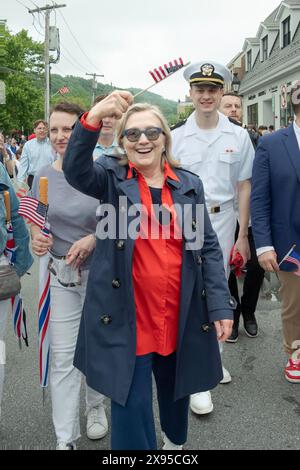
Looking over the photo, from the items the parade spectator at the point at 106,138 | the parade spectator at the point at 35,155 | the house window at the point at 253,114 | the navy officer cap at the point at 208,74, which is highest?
the house window at the point at 253,114

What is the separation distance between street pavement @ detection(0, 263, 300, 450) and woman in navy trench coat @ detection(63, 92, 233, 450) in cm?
77

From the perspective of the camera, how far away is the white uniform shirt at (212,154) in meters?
3.48

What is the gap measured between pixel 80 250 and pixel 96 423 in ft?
3.65

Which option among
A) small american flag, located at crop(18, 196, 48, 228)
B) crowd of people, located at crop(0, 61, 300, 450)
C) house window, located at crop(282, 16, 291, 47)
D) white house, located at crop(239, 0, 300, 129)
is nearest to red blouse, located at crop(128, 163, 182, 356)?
crowd of people, located at crop(0, 61, 300, 450)

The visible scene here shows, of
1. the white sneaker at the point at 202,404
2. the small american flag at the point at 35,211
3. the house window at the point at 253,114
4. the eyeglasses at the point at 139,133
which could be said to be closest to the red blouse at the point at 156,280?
the eyeglasses at the point at 139,133

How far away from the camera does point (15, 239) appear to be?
9.49ft

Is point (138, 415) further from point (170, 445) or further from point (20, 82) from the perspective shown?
point (20, 82)

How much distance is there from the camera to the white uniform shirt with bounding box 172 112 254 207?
3484 mm

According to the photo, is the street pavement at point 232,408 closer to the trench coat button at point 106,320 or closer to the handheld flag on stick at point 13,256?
the handheld flag on stick at point 13,256

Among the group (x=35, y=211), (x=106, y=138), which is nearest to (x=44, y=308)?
(x=35, y=211)

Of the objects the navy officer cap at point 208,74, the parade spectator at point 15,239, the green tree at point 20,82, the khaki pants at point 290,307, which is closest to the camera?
the parade spectator at point 15,239

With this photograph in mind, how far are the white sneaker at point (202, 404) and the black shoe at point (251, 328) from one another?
145cm

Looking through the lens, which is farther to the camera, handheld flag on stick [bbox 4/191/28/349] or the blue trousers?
handheld flag on stick [bbox 4/191/28/349]

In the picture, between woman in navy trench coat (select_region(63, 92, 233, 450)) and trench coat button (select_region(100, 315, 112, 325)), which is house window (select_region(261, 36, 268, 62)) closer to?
woman in navy trench coat (select_region(63, 92, 233, 450))
